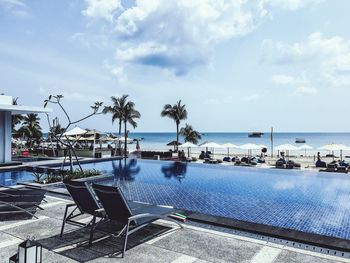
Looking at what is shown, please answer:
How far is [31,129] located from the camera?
115 feet

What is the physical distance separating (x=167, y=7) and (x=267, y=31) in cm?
564

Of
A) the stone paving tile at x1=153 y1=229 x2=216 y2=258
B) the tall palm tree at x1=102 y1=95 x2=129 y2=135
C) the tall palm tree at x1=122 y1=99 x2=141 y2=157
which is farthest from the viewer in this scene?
the tall palm tree at x1=122 y1=99 x2=141 y2=157

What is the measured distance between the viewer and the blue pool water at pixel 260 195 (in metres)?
7.83

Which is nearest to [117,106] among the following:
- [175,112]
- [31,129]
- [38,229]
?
[175,112]

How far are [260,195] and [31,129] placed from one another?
3128 cm

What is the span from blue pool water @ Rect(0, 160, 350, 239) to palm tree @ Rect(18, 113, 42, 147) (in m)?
21.2

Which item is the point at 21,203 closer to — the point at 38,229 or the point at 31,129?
the point at 38,229

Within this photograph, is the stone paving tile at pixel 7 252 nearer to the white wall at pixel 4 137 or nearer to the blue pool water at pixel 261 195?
the blue pool water at pixel 261 195

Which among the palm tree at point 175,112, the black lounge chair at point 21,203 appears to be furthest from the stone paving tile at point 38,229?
the palm tree at point 175,112

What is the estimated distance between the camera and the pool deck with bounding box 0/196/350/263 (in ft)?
14.3

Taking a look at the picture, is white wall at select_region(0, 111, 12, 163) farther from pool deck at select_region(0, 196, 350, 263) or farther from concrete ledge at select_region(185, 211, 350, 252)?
concrete ledge at select_region(185, 211, 350, 252)

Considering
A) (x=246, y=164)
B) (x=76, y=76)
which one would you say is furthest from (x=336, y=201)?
(x=76, y=76)

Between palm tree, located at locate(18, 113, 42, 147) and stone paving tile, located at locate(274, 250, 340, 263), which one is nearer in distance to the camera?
stone paving tile, located at locate(274, 250, 340, 263)

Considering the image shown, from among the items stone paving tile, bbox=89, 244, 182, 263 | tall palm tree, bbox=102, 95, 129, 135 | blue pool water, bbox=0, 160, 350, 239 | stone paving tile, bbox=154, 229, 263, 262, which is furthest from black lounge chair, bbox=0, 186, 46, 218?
tall palm tree, bbox=102, 95, 129, 135
